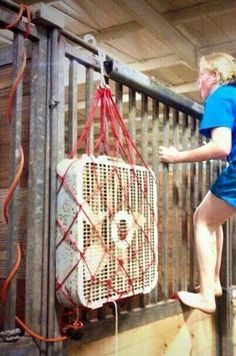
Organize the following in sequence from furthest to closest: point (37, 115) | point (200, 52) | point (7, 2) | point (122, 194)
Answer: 1. point (200, 52)
2. point (122, 194)
3. point (37, 115)
4. point (7, 2)

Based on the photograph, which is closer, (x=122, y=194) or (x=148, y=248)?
(x=122, y=194)

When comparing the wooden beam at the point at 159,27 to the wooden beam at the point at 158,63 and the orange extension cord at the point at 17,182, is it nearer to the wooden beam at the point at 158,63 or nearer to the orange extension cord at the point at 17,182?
the wooden beam at the point at 158,63

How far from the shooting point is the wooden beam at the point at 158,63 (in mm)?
3987

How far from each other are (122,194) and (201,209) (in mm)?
605

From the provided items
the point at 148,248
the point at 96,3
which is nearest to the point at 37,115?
the point at 148,248

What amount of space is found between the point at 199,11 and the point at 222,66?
1048mm

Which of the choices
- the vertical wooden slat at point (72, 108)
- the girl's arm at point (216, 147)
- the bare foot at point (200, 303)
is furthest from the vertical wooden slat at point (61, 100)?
the bare foot at point (200, 303)

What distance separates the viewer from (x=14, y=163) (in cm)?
153

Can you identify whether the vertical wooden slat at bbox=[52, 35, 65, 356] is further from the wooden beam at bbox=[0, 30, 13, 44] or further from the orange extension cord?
the wooden beam at bbox=[0, 30, 13, 44]

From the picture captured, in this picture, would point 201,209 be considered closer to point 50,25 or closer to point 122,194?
point 122,194

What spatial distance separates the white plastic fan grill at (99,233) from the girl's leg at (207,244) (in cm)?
43

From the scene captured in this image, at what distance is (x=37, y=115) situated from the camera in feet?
5.25

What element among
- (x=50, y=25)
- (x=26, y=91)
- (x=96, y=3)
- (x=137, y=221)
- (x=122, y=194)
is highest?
(x=96, y=3)

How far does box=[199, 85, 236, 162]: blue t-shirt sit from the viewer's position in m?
1.97
